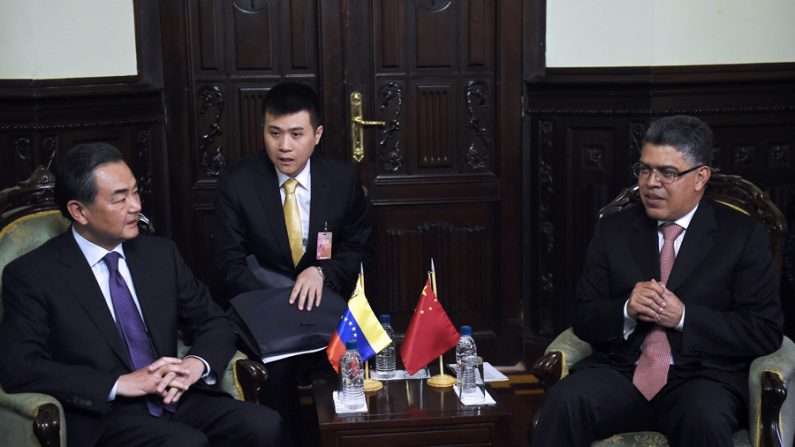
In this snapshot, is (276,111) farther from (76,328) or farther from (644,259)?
(644,259)

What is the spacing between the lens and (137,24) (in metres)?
4.49

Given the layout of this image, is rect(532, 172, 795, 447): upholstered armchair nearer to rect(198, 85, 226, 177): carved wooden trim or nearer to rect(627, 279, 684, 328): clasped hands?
rect(627, 279, 684, 328): clasped hands

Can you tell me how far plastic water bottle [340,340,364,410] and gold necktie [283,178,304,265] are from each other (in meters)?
0.87

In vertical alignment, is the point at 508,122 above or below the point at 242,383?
above

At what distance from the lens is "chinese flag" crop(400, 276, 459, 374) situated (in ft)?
11.0

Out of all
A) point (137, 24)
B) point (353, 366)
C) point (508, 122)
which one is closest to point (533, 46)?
point (508, 122)

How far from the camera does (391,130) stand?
4.82 meters

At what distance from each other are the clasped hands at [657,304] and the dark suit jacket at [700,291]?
43 mm

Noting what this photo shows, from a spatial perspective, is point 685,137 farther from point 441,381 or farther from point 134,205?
point 134,205

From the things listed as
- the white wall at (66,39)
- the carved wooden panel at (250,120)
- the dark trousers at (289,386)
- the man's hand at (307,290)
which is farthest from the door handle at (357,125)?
the dark trousers at (289,386)

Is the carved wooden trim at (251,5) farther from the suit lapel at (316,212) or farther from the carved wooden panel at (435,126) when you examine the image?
the suit lapel at (316,212)

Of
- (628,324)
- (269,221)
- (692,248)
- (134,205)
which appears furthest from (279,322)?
(692,248)

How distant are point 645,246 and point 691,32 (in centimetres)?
151

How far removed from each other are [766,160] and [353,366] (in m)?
2.40
